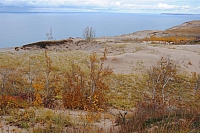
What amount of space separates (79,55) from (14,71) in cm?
709

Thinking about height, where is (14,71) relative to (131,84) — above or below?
above

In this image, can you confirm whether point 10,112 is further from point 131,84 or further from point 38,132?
point 131,84

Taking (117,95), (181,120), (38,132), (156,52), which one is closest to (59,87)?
(117,95)

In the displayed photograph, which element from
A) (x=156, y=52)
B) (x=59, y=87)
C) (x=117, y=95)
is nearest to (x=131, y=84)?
(x=117, y=95)

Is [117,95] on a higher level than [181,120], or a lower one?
lower

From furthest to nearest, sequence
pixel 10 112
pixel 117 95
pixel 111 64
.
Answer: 1. pixel 111 64
2. pixel 117 95
3. pixel 10 112

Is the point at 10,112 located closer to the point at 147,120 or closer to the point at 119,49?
the point at 147,120

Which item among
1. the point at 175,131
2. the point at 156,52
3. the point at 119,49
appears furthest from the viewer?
the point at 119,49

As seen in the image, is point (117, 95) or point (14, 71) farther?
point (14, 71)

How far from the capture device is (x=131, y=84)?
38.6 ft

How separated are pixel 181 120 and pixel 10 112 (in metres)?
4.38

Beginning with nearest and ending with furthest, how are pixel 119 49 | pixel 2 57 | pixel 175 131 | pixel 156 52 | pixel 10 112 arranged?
1. pixel 175 131
2. pixel 10 112
3. pixel 2 57
4. pixel 156 52
5. pixel 119 49

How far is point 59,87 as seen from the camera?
10133mm

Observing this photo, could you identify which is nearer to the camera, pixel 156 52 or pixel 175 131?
pixel 175 131
